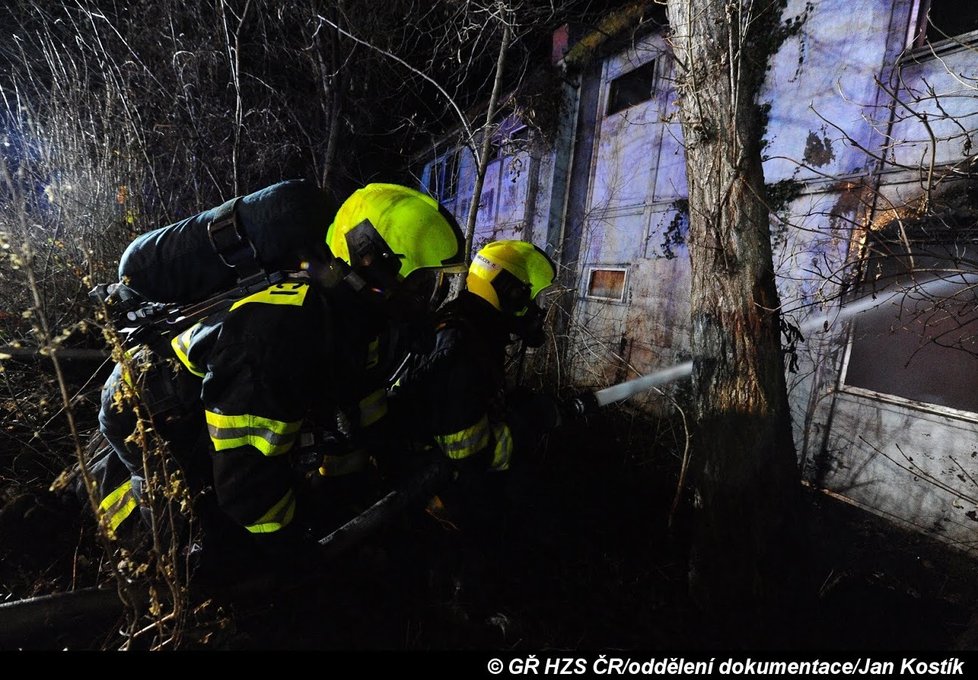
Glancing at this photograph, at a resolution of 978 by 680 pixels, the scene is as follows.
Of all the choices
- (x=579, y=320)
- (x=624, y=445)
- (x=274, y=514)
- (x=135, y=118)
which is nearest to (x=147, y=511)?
(x=274, y=514)

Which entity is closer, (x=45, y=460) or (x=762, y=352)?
(x=762, y=352)

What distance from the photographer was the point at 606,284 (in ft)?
23.7

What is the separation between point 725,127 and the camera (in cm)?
246

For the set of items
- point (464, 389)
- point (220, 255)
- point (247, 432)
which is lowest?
point (247, 432)

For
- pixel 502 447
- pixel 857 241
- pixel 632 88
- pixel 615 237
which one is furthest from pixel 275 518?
pixel 632 88

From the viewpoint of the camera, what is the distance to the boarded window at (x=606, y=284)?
22.8 feet

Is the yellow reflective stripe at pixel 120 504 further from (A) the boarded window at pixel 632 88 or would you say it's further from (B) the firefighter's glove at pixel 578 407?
(A) the boarded window at pixel 632 88

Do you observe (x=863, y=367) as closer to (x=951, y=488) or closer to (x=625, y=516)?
(x=951, y=488)

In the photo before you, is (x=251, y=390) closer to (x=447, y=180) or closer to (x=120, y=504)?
(x=120, y=504)

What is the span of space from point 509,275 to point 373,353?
1016 millimetres

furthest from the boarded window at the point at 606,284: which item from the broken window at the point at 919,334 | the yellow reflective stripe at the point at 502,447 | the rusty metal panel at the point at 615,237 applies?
the yellow reflective stripe at the point at 502,447

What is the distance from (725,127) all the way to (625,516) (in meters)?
3.00

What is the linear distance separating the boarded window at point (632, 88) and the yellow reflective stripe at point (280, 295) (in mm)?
6768

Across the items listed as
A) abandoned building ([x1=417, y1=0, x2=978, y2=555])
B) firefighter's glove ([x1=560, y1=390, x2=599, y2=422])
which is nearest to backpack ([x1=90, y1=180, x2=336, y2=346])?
firefighter's glove ([x1=560, y1=390, x2=599, y2=422])
